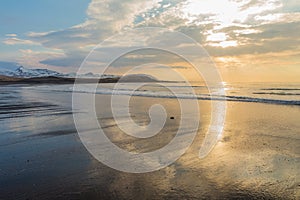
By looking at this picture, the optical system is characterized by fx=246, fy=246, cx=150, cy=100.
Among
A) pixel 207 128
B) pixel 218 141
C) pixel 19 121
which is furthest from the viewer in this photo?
pixel 19 121

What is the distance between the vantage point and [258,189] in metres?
4.76

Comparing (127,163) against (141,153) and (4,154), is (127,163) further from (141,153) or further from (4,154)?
(4,154)

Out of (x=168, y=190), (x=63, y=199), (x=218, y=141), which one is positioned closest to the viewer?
(x=63, y=199)

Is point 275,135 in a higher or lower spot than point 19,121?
higher

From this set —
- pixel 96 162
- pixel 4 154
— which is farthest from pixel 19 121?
pixel 96 162

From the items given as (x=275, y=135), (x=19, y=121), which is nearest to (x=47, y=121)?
(x=19, y=121)

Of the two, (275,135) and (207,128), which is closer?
(275,135)

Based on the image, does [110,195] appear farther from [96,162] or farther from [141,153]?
[141,153]

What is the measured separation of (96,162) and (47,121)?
7.19 meters

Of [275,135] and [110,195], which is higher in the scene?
[275,135]

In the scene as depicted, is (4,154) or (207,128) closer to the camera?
(4,154)

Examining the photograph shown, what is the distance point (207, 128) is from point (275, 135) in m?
2.67

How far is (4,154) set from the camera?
6766 millimetres

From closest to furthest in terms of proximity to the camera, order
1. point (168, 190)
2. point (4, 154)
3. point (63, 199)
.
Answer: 1. point (63, 199)
2. point (168, 190)
3. point (4, 154)
